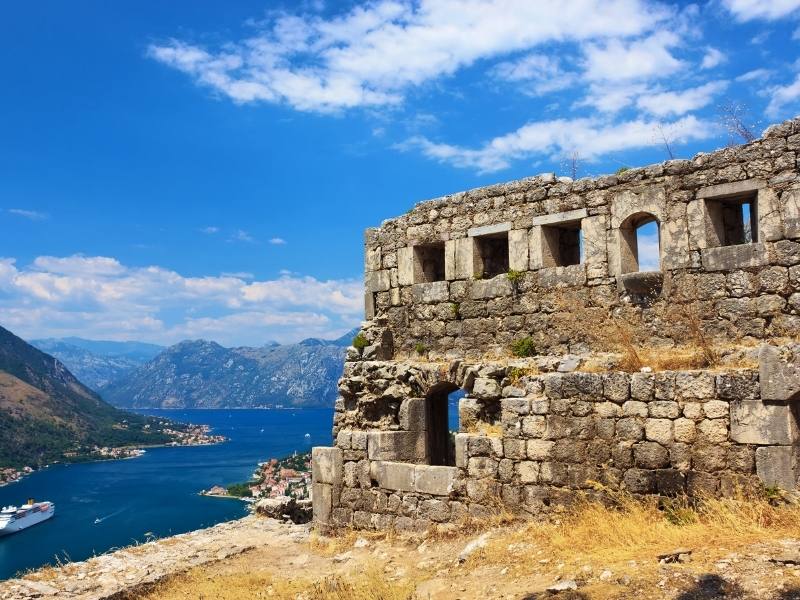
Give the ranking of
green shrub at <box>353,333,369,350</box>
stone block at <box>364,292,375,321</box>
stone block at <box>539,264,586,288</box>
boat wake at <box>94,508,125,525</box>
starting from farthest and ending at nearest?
1. boat wake at <box>94,508,125,525</box>
2. stone block at <box>364,292,375,321</box>
3. green shrub at <box>353,333,369,350</box>
4. stone block at <box>539,264,586,288</box>

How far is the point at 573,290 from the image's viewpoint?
959 centimetres

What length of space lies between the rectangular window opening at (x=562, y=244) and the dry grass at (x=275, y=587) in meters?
4.93

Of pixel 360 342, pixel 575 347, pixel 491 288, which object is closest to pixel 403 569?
pixel 575 347

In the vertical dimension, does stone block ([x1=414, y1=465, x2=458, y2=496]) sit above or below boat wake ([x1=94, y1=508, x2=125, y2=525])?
above

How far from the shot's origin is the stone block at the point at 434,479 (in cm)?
964

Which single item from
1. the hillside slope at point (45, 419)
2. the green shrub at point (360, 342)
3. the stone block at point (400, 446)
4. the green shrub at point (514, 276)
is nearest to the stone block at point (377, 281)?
the green shrub at point (360, 342)

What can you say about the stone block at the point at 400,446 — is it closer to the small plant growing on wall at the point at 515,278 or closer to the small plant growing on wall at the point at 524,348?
the small plant growing on wall at the point at 524,348

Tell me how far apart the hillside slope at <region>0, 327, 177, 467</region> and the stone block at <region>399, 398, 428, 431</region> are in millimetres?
106783

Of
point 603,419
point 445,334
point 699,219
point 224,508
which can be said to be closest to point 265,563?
point 445,334

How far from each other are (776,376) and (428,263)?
5.69 meters

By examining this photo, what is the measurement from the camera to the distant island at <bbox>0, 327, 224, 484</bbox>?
106 metres

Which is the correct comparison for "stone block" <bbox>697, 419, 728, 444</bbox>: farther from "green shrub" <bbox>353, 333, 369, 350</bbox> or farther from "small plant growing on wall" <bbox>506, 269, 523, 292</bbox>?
"green shrub" <bbox>353, 333, 369, 350</bbox>

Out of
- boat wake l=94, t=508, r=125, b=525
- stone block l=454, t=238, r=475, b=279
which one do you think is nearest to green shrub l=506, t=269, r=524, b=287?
stone block l=454, t=238, r=475, b=279

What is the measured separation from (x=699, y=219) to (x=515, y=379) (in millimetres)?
3138
